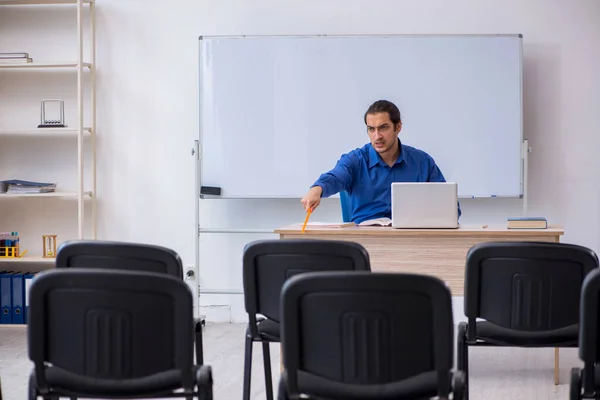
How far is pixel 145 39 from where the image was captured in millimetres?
6066

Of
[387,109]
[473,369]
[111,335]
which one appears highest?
[387,109]

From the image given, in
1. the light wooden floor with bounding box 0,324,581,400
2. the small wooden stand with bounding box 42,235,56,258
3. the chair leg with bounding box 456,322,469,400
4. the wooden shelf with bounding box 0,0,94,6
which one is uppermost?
the wooden shelf with bounding box 0,0,94,6

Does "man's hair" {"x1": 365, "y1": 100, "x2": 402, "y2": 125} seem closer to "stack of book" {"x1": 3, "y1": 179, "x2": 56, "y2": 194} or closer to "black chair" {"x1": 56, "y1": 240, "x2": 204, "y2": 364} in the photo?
"black chair" {"x1": 56, "y1": 240, "x2": 204, "y2": 364}

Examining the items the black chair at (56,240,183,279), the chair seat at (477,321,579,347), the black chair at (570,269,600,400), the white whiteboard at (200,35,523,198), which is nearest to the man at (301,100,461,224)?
the white whiteboard at (200,35,523,198)

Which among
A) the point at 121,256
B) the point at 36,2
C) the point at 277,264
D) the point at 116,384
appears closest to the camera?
the point at 116,384

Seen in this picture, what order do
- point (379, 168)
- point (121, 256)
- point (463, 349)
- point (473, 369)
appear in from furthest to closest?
point (379, 168), point (473, 369), point (463, 349), point (121, 256)

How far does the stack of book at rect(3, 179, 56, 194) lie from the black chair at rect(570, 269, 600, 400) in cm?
437

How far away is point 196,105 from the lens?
6.03 m

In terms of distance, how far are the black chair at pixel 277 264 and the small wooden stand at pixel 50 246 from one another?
10.5 ft

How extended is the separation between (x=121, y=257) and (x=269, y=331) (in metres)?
0.67

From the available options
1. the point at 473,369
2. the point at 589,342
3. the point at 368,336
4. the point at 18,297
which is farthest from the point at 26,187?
the point at 589,342

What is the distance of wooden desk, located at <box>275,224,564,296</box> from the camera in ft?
13.3

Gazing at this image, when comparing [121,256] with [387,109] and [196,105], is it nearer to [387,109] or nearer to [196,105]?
[387,109]

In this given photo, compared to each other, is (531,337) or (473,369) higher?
(531,337)
